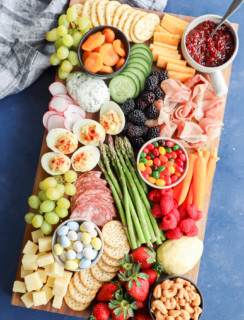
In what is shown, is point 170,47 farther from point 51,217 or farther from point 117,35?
point 51,217

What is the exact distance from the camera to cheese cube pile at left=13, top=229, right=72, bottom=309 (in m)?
1.95

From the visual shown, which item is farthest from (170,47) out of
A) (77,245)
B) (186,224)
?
(77,245)

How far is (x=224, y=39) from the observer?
6.60 feet

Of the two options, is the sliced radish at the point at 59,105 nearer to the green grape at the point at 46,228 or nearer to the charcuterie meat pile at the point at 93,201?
the charcuterie meat pile at the point at 93,201

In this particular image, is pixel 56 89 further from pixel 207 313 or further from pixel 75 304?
pixel 207 313

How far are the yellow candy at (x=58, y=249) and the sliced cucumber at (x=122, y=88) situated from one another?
92cm

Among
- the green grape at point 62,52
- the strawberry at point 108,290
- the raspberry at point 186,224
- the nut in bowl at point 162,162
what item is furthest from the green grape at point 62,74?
the strawberry at point 108,290

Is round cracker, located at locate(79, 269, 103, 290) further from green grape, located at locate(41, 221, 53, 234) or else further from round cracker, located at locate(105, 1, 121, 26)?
round cracker, located at locate(105, 1, 121, 26)

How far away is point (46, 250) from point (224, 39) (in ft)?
5.26

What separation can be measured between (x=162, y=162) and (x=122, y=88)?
51 cm

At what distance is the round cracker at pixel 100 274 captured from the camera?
199 cm

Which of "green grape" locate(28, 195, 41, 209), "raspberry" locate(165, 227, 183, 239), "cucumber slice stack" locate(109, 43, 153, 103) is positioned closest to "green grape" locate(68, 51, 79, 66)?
"cucumber slice stack" locate(109, 43, 153, 103)

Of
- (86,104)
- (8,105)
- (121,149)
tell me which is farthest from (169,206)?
(8,105)

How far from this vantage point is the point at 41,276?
6.55 feet
